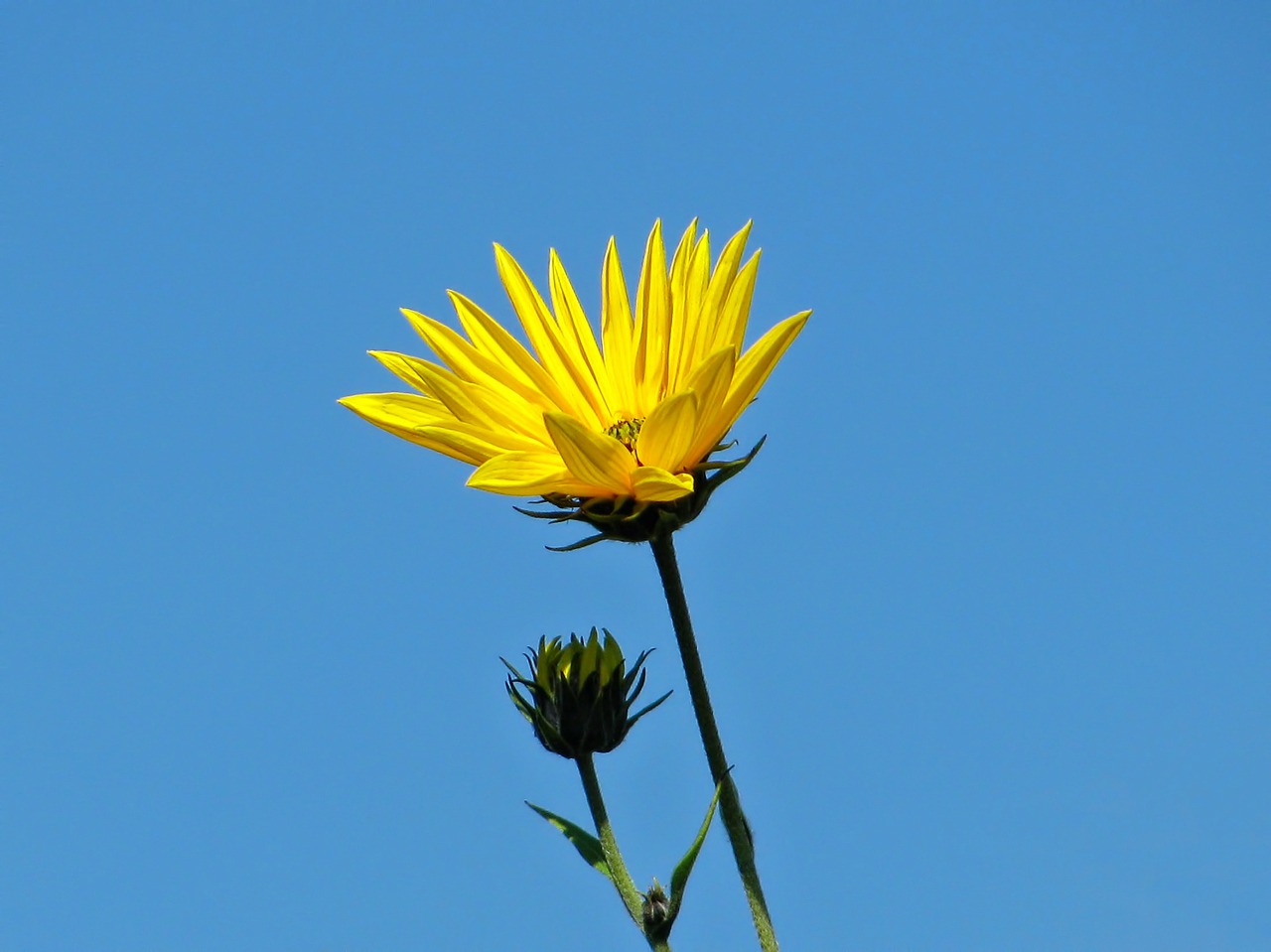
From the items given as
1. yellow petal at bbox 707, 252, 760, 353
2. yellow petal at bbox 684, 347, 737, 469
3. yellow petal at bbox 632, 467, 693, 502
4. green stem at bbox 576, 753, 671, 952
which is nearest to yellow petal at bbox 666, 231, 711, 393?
yellow petal at bbox 707, 252, 760, 353

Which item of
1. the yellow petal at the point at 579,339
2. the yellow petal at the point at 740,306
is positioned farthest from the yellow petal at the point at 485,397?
the yellow petal at the point at 740,306

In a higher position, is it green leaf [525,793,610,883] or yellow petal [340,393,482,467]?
yellow petal [340,393,482,467]

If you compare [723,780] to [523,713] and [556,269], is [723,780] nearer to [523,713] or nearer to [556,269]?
[523,713]

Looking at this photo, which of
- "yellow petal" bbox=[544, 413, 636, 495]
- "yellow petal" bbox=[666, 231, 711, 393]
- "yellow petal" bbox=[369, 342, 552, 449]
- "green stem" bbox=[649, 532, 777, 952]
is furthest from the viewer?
"yellow petal" bbox=[666, 231, 711, 393]

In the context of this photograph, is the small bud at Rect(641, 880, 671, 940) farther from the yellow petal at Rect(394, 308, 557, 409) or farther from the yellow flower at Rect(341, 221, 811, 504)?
the yellow petal at Rect(394, 308, 557, 409)

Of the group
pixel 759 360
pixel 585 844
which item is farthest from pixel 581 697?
pixel 759 360

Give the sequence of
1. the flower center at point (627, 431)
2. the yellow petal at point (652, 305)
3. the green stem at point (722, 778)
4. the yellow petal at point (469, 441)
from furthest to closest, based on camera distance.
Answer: the flower center at point (627, 431), the yellow petal at point (652, 305), the yellow petal at point (469, 441), the green stem at point (722, 778)

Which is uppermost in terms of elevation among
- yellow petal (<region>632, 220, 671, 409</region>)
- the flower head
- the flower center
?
yellow petal (<region>632, 220, 671, 409</region>)

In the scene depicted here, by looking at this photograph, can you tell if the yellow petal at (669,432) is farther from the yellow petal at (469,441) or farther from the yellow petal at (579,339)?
the yellow petal at (579,339)
